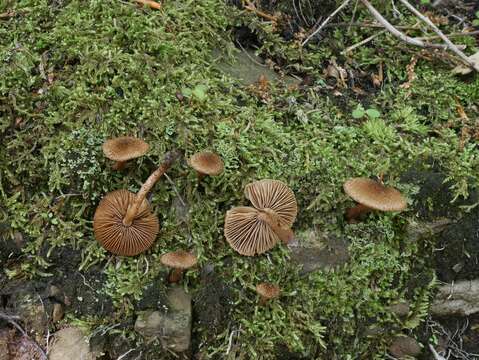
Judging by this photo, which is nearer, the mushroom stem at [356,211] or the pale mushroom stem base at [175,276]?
the pale mushroom stem base at [175,276]

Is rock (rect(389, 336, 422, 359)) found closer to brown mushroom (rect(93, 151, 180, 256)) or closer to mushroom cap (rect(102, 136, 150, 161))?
brown mushroom (rect(93, 151, 180, 256))

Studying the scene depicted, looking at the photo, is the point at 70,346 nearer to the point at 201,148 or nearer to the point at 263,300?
the point at 263,300

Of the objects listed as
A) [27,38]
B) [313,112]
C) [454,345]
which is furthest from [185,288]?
[27,38]

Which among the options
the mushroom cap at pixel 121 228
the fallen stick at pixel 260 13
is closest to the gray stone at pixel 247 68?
the fallen stick at pixel 260 13

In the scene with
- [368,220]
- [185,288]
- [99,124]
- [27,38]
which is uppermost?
[27,38]

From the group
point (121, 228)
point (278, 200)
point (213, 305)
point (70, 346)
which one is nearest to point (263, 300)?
point (213, 305)

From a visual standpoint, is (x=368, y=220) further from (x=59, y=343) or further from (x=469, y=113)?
(x=59, y=343)

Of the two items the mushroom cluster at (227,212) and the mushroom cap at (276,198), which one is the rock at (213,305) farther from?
the mushroom cap at (276,198)
